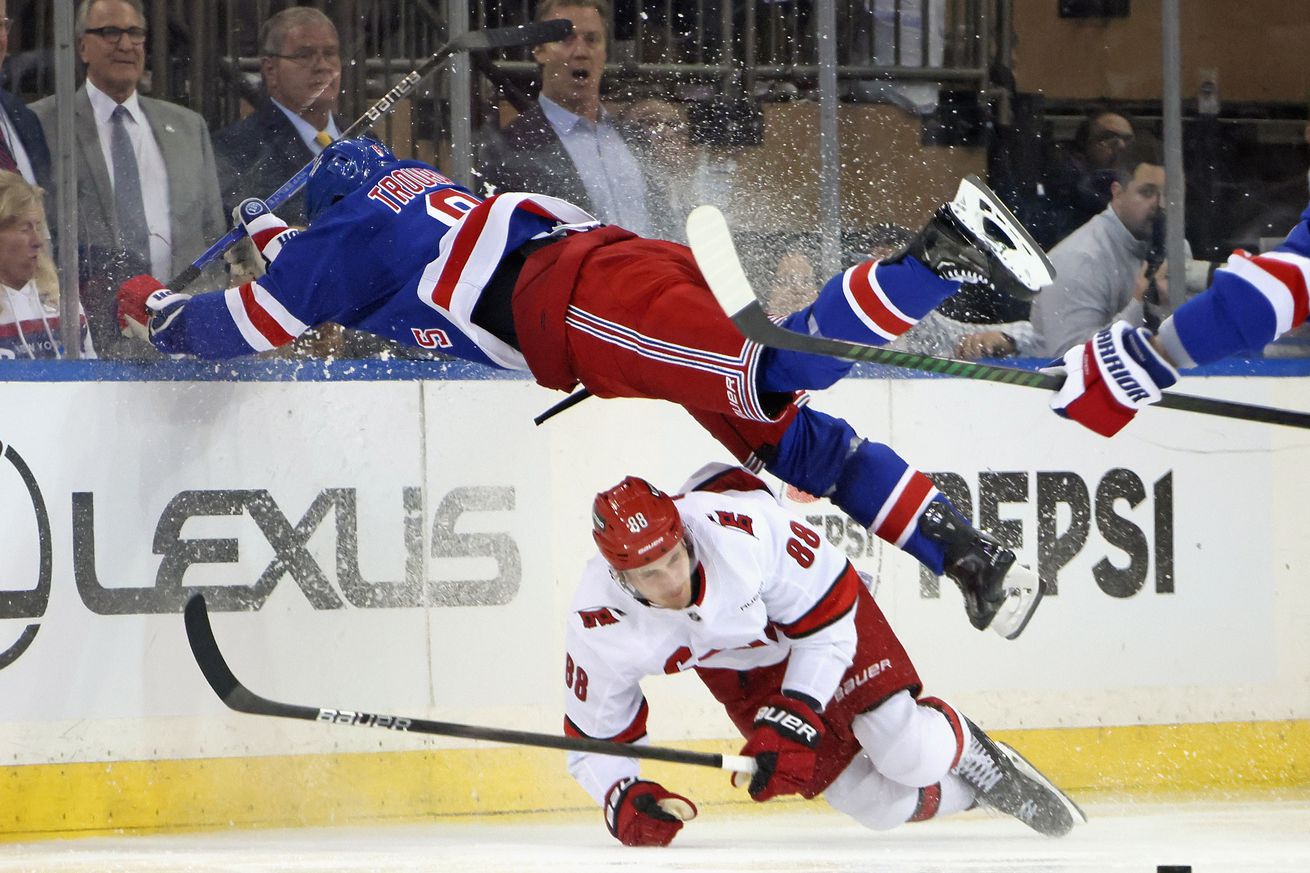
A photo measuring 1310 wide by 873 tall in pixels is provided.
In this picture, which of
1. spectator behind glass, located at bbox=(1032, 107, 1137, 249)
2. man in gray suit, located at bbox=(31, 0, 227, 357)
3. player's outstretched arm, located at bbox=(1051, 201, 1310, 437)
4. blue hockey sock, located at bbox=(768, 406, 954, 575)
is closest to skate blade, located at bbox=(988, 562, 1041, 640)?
blue hockey sock, located at bbox=(768, 406, 954, 575)

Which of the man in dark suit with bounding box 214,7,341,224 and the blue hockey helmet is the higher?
the man in dark suit with bounding box 214,7,341,224

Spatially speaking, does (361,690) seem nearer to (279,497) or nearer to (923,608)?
(279,497)

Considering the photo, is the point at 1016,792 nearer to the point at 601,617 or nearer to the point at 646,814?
the point at 646,814

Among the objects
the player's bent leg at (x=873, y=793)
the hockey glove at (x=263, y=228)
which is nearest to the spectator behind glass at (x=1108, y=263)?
the player's bent leg at (x=873, y=793)

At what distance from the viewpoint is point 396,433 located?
13.2ft

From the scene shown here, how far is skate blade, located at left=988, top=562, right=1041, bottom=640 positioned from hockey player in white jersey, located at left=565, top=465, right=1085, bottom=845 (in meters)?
0.25

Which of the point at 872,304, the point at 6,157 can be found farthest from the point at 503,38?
the point at 872,304

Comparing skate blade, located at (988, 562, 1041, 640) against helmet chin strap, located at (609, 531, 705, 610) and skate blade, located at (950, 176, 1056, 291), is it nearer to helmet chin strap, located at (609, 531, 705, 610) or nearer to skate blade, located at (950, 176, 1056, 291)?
helmet chin strap, located at (609, 531, 705, 610)

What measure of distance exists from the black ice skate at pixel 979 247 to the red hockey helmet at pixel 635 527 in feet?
2.50

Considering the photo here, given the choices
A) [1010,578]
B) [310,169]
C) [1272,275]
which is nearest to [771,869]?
[1010,578]

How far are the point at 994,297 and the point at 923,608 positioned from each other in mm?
838

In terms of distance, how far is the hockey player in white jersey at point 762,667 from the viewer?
9.95ft

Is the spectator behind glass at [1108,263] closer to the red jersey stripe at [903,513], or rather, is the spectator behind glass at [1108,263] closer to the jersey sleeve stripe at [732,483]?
the red jersey stripe at [903,513]

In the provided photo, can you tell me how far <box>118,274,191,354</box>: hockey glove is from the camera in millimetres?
3602
